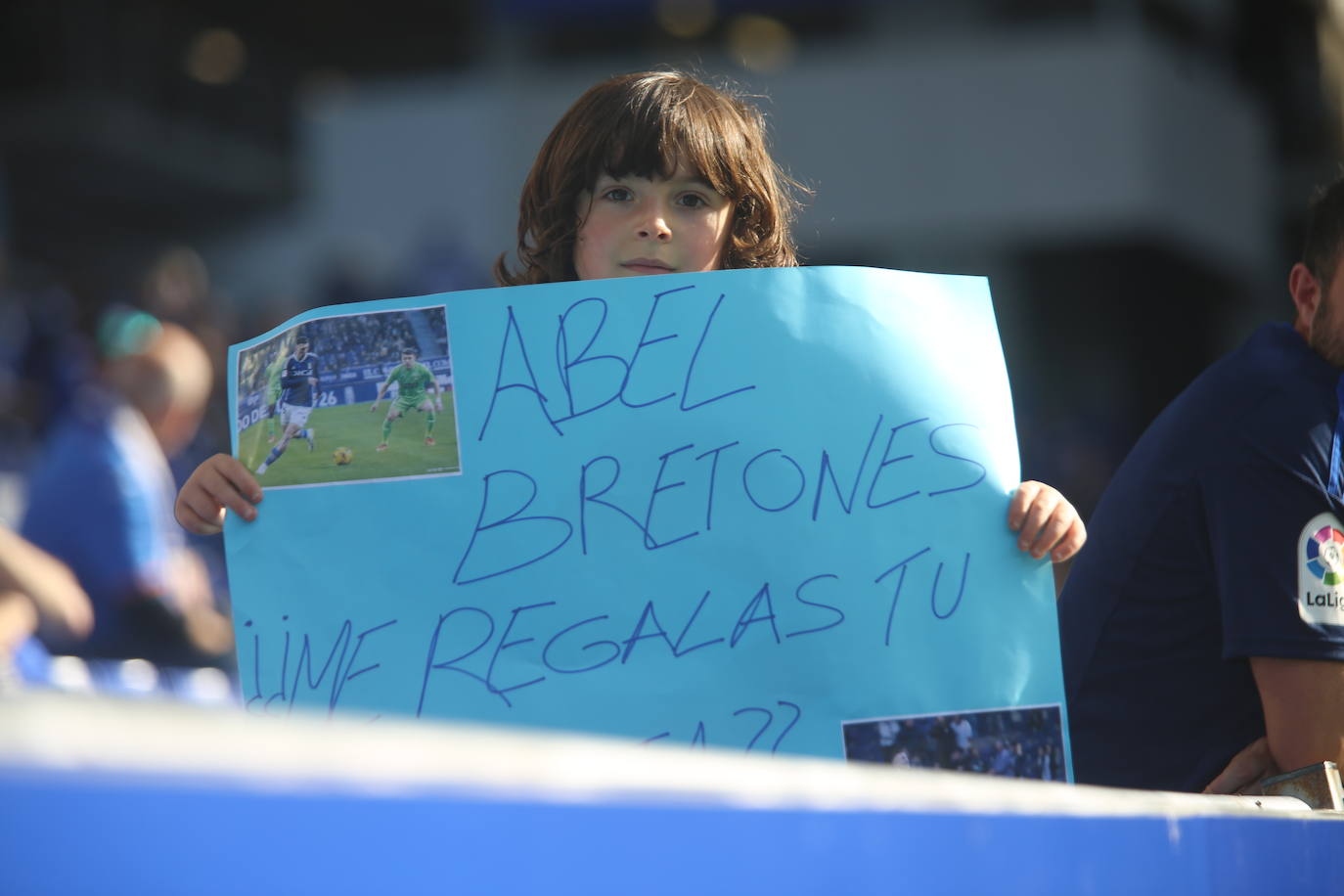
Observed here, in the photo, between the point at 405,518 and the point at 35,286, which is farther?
the point at 35,286

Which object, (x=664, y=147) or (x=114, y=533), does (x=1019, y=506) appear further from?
(x=114, y=533)

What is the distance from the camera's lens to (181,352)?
16.2 feet

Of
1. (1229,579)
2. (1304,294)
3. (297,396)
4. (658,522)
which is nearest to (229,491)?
(297,396)

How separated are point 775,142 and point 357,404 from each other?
36.9 feet

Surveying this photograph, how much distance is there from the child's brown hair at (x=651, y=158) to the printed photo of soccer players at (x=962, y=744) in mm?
834

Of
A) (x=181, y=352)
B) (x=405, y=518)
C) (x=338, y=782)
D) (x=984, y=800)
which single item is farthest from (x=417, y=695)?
(x=181, y=352)

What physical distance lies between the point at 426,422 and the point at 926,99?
1161cm

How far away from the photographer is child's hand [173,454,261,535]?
1579 millimetres

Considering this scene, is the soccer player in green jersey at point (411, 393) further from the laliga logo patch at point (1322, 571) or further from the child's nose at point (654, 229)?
the laliga logo patch at point (1322, 571)

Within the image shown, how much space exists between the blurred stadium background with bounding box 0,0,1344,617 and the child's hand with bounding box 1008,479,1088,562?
9.67 meters

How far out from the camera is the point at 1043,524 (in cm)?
154

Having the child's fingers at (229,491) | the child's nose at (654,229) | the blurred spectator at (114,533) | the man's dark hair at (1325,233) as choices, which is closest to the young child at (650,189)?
the child's nose at (654,229)

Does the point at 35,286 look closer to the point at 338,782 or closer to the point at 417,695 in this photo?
the point at 417,695

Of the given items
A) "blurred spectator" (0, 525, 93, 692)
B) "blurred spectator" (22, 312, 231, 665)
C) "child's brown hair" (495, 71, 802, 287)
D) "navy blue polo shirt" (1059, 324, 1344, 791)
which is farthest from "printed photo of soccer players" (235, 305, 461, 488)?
"blurred spectator" (22, 312, 231, 665)
